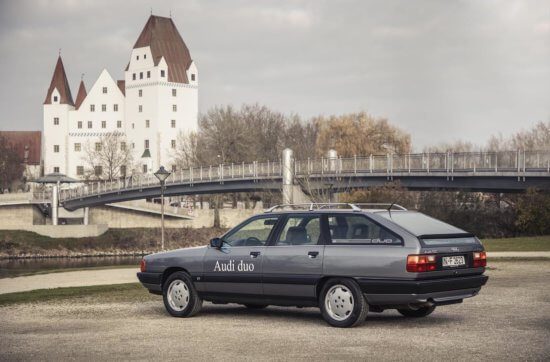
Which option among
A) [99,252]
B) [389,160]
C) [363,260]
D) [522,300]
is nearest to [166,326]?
[363,260]

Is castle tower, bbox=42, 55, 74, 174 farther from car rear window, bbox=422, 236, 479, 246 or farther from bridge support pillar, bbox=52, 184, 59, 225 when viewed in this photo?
car rear window, bbox=422, 236, 479, 246

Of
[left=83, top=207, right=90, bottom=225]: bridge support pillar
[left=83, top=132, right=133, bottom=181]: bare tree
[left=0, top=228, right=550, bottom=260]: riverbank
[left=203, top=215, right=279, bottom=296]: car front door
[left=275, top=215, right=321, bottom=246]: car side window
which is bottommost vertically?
[left=0, top=228, right=550, bottom=260]: riverbank

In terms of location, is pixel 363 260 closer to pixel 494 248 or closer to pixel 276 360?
pixel 276 360

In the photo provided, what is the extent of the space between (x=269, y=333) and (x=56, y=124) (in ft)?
427

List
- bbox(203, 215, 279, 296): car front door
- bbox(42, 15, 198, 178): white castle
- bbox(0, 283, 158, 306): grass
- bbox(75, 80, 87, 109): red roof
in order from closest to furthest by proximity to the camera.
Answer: bbox(203, 215, 279, 296): car front door < bbox(0, 283, 158, 306): grass < bbox(42, 15, 198, 178): white castle < bbox(75, 80, 87, 109): red roof

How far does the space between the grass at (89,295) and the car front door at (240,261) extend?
386 cm

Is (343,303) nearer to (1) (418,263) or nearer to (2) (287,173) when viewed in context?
(1) (418,263)

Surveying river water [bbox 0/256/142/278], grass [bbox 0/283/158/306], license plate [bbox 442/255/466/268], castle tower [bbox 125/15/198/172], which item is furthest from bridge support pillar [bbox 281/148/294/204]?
castle tower [bbox 125/15/198/172]

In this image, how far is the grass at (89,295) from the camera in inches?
687

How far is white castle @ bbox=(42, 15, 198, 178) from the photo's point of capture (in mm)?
132625

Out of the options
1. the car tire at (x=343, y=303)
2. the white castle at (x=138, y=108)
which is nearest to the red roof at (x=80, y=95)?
the white castle at (x=138, y=108)

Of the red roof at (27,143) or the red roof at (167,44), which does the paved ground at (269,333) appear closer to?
the red roof at (167,44)

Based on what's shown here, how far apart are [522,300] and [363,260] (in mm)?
4645

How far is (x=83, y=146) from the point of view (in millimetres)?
132250
